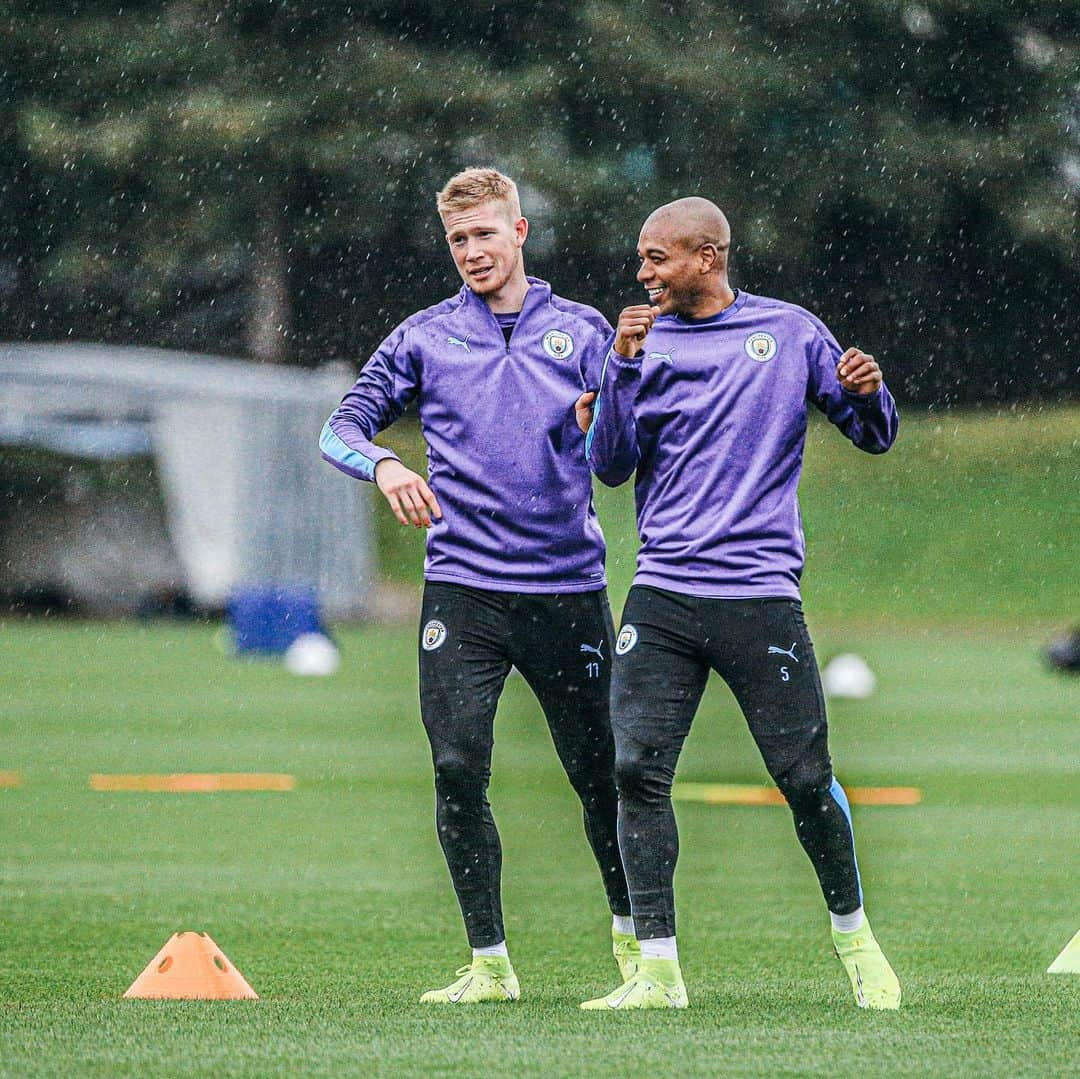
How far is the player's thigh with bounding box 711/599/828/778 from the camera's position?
496 cm

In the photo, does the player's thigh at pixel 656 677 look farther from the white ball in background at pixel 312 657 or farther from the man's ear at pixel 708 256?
the white ball in background at pixel 312 657

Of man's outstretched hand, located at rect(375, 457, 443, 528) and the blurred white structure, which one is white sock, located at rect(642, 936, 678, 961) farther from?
the blurred white structure

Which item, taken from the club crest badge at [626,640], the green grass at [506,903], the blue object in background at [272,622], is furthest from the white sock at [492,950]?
the blue object in background at [272,622]

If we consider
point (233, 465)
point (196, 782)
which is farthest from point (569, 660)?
point (233, 465)

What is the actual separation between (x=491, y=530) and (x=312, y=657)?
13.9m

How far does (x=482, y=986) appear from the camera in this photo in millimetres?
5137

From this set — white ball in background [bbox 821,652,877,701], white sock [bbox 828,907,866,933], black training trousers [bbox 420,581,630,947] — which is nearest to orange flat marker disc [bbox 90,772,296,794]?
black training trousers [bbox 420,581,630,947]

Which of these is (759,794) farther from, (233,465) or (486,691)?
(233,465)

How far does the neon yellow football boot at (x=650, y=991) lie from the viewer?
4.91m

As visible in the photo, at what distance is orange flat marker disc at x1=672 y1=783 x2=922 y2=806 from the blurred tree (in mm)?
24067

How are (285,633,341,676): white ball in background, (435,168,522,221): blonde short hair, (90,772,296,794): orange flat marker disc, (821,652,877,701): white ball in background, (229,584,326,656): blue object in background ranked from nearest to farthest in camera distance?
1. (435,168,522,221): blonde short hair
2. (90,772,296,794): orange flat marker disc
3. (821,652,877,701): white ball in background
4. (285,633,341,676): white ball in background
5. (229,584,326,656): blue object in background

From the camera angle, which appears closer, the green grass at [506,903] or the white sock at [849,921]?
the green grass at [506,903]

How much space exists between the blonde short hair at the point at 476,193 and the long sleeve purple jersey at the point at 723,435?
54cm

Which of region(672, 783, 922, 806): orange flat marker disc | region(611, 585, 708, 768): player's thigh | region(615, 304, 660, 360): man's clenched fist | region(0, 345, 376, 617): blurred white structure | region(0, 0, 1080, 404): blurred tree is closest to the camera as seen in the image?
region(615, 304, 660, 360): man's clenched fist
